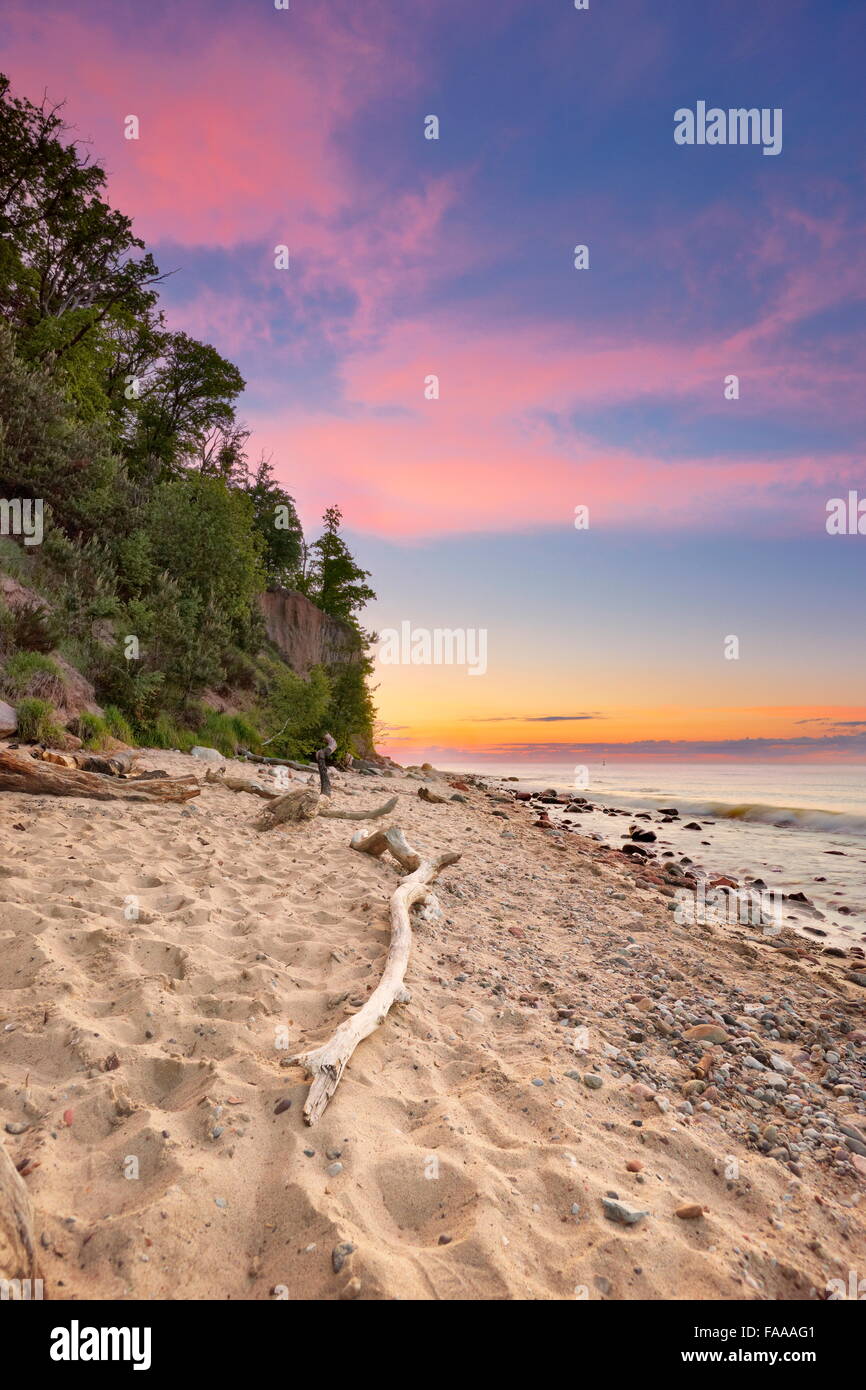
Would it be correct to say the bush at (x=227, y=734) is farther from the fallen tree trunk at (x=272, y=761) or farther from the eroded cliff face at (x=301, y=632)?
the eroded cliff face at (x=301, y=632)

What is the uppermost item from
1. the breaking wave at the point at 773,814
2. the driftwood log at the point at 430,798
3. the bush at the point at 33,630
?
the bush at the point at 33,630

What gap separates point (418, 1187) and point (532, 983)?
2494 millimetres

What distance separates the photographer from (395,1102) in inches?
121

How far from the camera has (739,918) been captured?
8422 millimetres

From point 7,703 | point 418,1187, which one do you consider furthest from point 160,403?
point 418,1187

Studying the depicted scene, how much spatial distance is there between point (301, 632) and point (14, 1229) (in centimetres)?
2942

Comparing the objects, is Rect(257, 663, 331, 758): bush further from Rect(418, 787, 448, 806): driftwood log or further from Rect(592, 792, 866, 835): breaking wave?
Rect(592, 792, 866, 835): breaking wave

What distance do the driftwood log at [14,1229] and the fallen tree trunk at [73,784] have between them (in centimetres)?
642

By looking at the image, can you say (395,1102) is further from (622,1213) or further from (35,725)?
(35,725)

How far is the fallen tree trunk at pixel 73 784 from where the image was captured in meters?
7.43

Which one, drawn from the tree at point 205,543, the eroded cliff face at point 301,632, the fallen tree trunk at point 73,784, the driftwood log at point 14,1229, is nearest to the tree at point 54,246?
the tree at point 205,543

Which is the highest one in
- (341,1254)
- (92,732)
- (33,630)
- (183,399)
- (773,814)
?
(183,399)

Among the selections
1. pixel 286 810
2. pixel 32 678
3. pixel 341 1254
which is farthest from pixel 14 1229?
pixel 32 678
